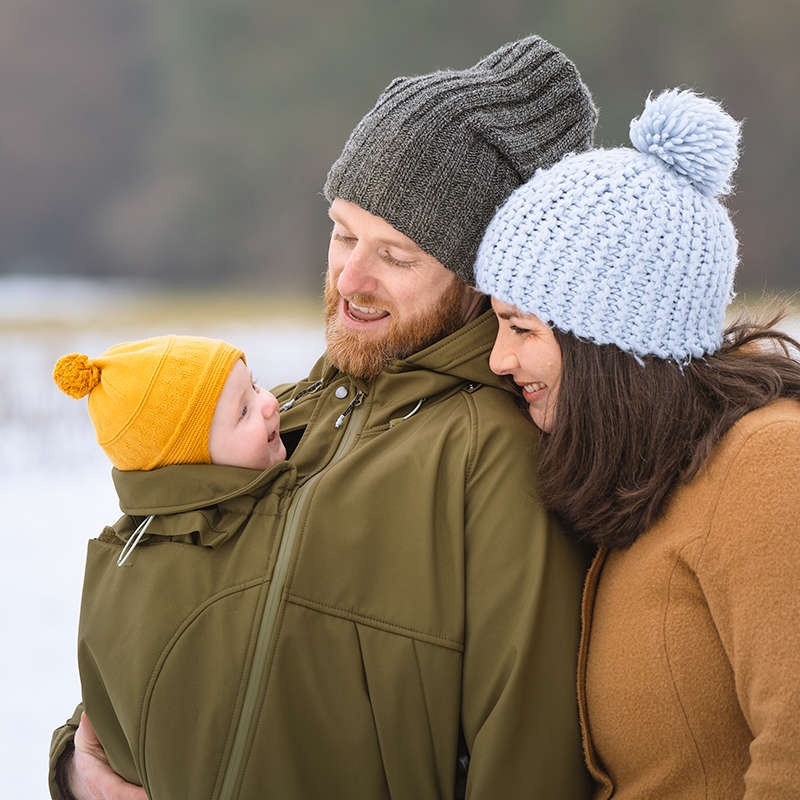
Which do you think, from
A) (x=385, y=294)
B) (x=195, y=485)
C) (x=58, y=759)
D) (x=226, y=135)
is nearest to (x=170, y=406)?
(x=195, y=485)

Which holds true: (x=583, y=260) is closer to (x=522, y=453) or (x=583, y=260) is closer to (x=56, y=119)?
(x=522, y=453)

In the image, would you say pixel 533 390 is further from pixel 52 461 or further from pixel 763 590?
pixel 52 461

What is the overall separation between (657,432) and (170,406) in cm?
80

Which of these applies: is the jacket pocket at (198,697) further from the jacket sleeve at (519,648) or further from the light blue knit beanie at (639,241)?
the light blue knit beanie at (639,241)

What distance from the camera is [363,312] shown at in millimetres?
1696

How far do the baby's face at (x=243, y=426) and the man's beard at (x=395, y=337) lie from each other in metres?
0.16

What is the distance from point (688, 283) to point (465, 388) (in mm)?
439

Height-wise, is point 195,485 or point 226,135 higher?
point 226,135

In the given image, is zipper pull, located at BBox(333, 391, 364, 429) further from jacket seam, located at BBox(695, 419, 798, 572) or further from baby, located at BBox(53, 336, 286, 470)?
jacket seam, located at BBox(695, 419, 798, 572)

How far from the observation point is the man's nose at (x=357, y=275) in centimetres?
162

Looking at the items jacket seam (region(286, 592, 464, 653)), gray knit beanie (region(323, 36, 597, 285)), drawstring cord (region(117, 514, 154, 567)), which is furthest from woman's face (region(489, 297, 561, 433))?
drawstring cord (region(117, 514, 154, 567))

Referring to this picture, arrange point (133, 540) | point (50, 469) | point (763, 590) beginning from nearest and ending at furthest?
1. point (763, 590)
2. point (133, 540)
3. point (50, 469)

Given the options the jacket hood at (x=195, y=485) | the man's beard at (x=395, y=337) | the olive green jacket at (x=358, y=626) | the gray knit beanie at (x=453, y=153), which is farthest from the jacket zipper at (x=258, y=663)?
the gray knit beanie at (x=453, y=153)

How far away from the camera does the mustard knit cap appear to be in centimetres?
153
